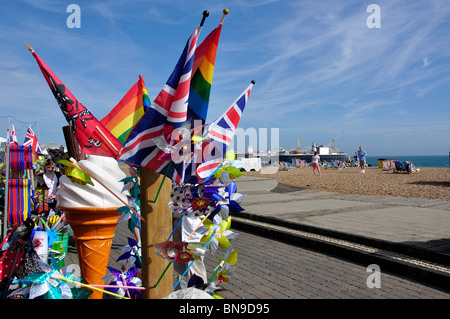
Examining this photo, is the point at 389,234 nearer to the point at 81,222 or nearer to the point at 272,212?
the point at 272,212

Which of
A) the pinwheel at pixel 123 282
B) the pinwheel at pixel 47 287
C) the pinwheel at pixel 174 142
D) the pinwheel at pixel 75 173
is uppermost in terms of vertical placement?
the pinwheel at pixel 174 142

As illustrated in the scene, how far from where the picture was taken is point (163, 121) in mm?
1935

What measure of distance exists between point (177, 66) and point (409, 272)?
15.1 feet

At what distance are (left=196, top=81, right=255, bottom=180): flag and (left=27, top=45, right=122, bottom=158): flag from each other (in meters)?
0.52

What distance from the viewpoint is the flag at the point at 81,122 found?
204 centimetres

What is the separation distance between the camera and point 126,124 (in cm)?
267

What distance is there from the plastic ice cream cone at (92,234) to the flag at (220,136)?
127cm

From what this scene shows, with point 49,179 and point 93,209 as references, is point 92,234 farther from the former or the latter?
point 49,179

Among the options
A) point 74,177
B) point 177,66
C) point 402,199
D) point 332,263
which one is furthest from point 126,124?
point 402,199

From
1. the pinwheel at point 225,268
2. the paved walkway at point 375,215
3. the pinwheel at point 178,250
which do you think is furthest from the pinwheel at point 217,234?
the paved walkway at point 375,215

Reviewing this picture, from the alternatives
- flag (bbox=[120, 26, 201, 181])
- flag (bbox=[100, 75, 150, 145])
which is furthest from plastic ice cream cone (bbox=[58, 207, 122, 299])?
flag (bbox=[120, 26, 201, 181])

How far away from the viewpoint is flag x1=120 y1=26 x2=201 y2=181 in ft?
6.06

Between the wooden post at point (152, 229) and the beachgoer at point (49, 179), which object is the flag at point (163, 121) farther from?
the beachgoer at point (49, 179)

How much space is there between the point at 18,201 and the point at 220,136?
7.43 meters
